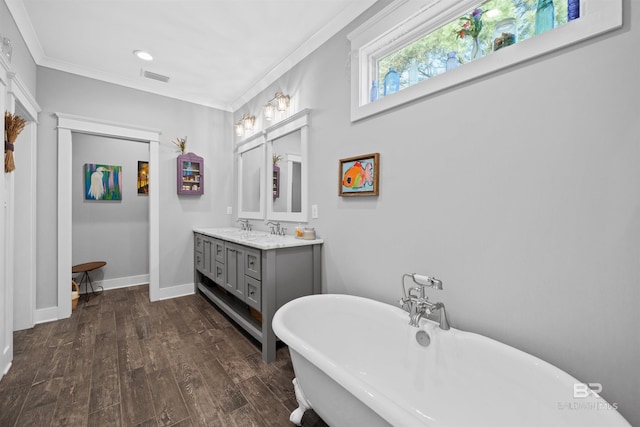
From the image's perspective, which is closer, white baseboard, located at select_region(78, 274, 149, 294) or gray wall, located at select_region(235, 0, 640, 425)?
gray wall, located at select_region(235, 0, 640, 425)

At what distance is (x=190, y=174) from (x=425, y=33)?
123 inches

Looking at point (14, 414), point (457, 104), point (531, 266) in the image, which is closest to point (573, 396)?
point (531, 266)

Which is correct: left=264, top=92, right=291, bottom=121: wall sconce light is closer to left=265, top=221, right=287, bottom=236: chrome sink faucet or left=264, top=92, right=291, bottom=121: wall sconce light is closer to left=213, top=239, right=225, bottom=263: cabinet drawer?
left=265, top=221, right=287, bottom=236: chrome sink faucet

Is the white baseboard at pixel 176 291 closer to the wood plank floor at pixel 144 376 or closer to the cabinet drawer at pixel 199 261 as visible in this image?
the cabinet drawer at pixel 199 261

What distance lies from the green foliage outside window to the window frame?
52 millimetres

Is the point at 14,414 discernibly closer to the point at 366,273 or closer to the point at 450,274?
the point at 366,273

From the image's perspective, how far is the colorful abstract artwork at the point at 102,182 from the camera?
3787mm

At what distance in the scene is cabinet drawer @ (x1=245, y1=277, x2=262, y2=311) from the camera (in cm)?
216

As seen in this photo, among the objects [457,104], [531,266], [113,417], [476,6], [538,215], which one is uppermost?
[476,6]

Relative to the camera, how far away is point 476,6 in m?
1.52

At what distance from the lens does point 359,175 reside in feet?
6.62

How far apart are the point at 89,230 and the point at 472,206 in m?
4.77

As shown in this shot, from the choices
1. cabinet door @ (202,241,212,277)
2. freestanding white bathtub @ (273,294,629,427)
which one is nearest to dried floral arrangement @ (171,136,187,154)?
cabinet door @ (202,241,212,277)

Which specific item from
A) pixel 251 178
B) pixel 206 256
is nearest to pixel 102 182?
pixel 206 256
